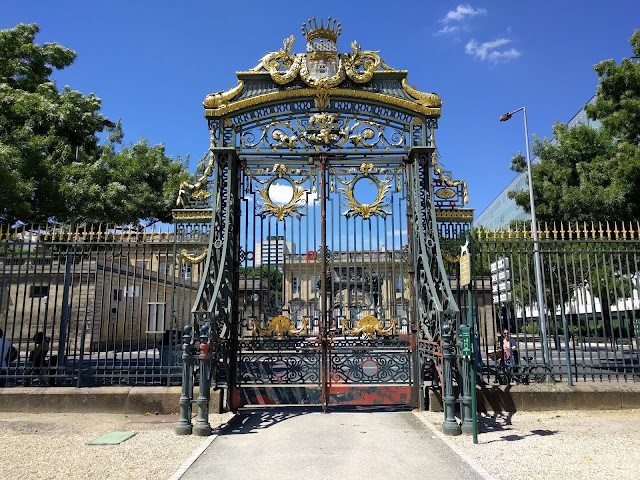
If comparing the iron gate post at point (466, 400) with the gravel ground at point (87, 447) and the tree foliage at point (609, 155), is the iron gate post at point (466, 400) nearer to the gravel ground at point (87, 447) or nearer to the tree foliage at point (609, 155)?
the gravel ground at point (87, 447)

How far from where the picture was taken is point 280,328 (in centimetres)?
897

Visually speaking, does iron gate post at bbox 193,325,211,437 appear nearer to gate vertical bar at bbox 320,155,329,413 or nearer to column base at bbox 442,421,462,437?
gate vertical bar at bbox 320,155,329,413

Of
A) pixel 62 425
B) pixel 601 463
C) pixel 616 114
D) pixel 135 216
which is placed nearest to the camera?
pixel 601 463

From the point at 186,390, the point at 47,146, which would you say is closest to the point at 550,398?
the point at 186,390

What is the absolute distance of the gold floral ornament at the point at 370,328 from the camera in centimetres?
893

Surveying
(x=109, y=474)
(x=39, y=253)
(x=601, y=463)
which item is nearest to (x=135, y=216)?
(x=39, y=253)

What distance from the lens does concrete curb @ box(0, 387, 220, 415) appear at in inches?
340

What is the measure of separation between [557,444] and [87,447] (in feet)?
20.9

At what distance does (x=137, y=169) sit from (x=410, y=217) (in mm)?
14905

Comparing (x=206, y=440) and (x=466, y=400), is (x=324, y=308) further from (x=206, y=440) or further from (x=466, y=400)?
(x=206, y=440)

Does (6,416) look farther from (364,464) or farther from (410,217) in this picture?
(410,217)

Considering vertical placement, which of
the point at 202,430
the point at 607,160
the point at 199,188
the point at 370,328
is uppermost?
the point at 607,160

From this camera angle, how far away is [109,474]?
18.5ft

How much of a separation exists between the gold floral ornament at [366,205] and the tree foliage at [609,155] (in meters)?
6.56
